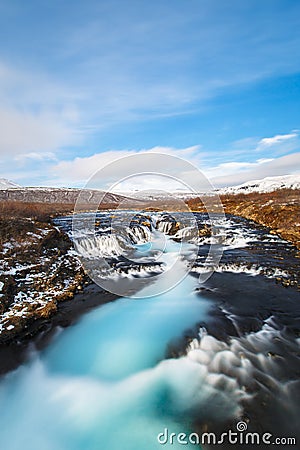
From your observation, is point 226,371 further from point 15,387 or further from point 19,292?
point 19,292

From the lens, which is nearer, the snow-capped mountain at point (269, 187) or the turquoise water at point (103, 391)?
the turquoise water at point (103, 391)

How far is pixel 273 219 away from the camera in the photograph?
75.3ft

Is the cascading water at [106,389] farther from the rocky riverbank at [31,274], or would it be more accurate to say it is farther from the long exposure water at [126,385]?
the rocky riverbank at [31,274]

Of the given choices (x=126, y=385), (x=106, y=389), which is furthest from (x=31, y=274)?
(x=126, y=385)

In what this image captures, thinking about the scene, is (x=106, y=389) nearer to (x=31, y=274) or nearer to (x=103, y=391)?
(x=103, y=391)

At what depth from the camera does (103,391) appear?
17.7ft

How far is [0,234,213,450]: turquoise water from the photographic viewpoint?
4445mm

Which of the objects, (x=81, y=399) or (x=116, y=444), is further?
(x=81, y=399)

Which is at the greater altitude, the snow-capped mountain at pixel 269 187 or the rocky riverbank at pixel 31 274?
the snow-capped mountain at pixel 269 187

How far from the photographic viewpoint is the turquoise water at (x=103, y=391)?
175 inches

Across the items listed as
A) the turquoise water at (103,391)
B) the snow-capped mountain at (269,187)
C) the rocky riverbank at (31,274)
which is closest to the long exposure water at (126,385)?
the turquoise water at (103,391)

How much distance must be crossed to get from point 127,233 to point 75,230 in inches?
159

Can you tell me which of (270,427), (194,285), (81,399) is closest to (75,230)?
(194,285)

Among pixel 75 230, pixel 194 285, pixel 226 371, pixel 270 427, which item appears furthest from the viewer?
pixel 75 230
